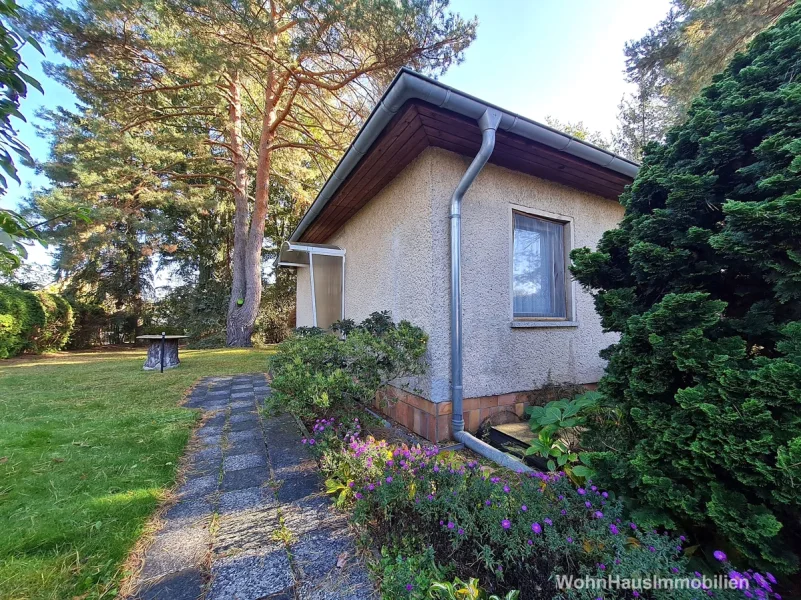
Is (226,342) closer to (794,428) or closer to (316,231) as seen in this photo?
(316,231)

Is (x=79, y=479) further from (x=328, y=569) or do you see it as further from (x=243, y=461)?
(x=328, y=569)

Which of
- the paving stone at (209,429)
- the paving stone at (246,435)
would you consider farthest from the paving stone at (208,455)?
the paving stone at (209,429)

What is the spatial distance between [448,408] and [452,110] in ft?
9.23

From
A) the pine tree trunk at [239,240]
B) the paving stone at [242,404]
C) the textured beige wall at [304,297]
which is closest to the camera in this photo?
the paving stone at [242,404]

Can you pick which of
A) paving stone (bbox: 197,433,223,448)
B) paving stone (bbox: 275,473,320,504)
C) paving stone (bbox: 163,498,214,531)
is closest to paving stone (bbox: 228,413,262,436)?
paving stone (bbox: 197,433,223,448)

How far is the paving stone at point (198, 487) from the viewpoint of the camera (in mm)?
2340

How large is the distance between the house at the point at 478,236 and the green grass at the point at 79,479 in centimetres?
245

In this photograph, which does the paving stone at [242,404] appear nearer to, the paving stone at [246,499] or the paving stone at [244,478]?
the paving stone at [244,478]

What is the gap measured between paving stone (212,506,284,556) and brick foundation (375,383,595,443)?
1.58 m

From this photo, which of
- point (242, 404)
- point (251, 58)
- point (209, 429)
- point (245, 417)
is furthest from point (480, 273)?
point (251, 58)

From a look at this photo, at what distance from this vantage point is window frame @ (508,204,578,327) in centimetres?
388

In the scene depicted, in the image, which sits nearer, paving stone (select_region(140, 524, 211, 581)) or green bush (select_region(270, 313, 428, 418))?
paving stone (select_region(140, 524, 211, 581))

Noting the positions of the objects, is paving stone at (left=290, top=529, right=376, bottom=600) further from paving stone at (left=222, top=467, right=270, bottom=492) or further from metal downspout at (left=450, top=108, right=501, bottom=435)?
metal downspout at (left=450, top=108, right=501, bottom=435)

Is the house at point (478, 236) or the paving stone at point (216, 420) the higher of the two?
the house at point (478, 236)
